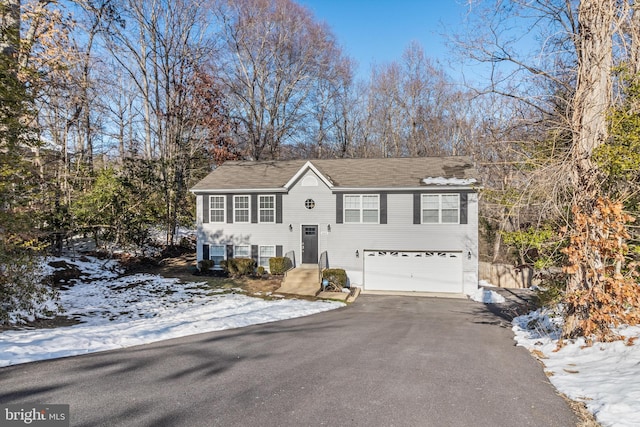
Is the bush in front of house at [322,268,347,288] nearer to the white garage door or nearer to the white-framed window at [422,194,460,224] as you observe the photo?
the white garage door

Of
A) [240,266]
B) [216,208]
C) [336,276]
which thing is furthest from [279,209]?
[336,276]

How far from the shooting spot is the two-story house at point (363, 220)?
1695 cm

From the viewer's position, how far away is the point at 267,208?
18.8 meters

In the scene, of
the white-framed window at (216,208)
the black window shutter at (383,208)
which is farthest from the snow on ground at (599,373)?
the white-framed window at (216,208)

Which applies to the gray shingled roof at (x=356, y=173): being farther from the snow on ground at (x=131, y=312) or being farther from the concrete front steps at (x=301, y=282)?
the snow on ground at (x=131, y=312)

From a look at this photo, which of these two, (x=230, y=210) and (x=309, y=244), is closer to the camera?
(x=309, y=244)

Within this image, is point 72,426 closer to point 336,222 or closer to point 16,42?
point 16,42

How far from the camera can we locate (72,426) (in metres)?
3.70

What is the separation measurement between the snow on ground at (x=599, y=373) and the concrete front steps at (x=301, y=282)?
946cm

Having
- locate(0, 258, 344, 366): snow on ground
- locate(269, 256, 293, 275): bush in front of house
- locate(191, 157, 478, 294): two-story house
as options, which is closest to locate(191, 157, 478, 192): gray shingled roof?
locate(191, 157, 478, 294): two-story house

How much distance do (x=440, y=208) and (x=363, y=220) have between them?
3666 mm

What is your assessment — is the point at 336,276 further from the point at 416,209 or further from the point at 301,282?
the point at 416,209

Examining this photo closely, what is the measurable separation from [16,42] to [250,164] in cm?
1429

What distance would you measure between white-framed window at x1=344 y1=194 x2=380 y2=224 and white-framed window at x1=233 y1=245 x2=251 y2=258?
5381 mm
